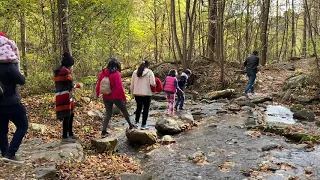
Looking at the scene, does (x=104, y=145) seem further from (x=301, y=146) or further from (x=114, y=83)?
(x=301, y=146)

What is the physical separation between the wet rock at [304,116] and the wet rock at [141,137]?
226 inches

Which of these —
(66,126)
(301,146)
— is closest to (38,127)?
(66,126)

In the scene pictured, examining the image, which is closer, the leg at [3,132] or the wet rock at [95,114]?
the leg at [3,132]

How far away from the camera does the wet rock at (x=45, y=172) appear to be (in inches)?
197

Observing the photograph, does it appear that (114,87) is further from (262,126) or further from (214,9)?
(214,9)

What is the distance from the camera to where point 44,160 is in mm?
5785

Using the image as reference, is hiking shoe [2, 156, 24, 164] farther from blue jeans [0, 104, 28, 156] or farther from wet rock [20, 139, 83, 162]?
wet rock [20, 139, 83, 162]

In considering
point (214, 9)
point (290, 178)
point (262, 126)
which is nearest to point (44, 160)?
point (290, 178)

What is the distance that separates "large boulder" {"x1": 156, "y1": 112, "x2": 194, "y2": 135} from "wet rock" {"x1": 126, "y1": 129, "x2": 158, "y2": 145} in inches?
38.5

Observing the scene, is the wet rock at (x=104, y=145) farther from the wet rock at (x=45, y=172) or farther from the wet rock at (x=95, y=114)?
the wet rock at (x=95, y=114)

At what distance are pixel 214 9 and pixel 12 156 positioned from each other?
61.1 feet

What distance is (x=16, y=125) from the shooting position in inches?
209

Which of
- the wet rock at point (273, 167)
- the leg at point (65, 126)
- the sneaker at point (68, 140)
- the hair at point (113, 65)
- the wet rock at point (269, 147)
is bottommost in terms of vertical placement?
the wet rock at point (273, 167)

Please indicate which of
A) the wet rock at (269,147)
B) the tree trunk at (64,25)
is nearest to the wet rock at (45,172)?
the wet rock at (269,147)
